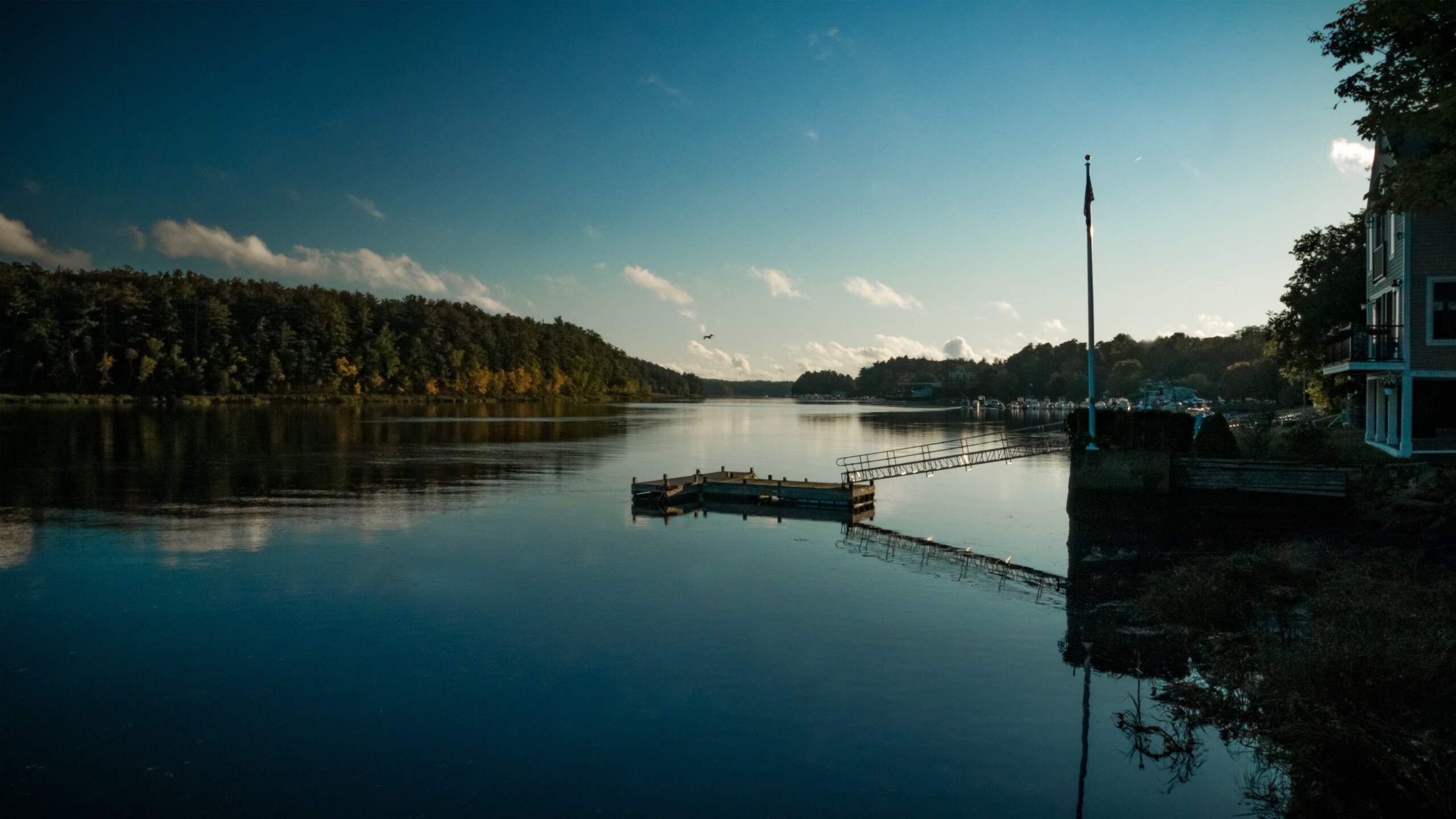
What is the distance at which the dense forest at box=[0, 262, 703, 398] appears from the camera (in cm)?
11206

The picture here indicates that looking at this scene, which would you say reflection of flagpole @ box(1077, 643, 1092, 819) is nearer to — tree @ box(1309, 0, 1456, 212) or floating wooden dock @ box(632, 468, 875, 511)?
tree @ box(1309, 0, 1456, 212)

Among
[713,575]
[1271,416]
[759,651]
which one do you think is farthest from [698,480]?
[1271,416]

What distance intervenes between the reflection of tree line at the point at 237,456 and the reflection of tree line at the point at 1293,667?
3279cm

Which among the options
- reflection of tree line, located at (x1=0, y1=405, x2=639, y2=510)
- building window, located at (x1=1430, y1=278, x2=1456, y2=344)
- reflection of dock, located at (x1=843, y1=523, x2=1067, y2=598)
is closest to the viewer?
reflection of dock, located at (x1=843, y1=523, x2=1067, y2=598)

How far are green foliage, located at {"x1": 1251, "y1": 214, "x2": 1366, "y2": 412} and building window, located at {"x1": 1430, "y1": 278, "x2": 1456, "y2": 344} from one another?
33.8ft

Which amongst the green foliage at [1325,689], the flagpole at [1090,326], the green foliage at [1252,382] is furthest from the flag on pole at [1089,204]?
the green foliage at [1252,382]

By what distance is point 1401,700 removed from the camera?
1127 centimetres

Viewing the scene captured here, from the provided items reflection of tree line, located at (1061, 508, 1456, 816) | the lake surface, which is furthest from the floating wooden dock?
reflection of tree line, located at (1061, 508, 1456, 816)

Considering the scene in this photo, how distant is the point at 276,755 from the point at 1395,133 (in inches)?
1353

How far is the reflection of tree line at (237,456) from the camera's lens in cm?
3831

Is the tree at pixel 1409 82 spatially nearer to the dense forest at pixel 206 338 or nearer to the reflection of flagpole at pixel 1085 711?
the reflection of flagpole at pixel 1085 711

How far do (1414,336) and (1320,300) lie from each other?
41.0 ft

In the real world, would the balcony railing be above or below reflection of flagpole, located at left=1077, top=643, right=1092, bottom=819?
above

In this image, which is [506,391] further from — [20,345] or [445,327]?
[20,345]
